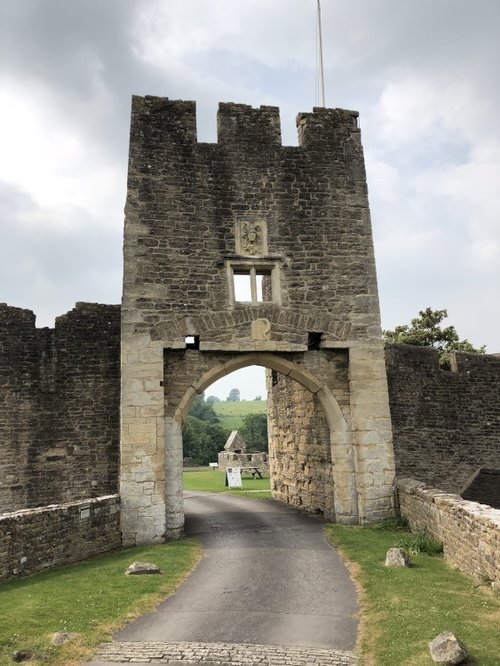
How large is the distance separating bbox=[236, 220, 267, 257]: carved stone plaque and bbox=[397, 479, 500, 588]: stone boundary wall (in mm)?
6409

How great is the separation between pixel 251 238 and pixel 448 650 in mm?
9806

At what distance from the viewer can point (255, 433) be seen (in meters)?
66.6

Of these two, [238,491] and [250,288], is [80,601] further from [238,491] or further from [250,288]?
[238,491]

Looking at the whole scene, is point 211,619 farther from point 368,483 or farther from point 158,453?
point 368,483

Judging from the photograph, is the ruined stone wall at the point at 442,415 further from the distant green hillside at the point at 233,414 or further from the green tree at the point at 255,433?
the distant green hillside at the point at 233,414

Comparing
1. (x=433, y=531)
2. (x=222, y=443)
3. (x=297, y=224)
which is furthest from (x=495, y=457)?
(x=222, y=443)

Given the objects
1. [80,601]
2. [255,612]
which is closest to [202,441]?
[80,601]

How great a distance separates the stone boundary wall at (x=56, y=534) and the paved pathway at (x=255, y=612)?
2059 mm

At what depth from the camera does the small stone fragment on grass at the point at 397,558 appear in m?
8.86

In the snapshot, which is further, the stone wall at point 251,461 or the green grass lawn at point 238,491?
the stone wall at point 251,461

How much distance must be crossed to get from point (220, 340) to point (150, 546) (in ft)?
15.2

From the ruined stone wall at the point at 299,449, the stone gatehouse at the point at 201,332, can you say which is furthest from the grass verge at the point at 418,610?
the ruined stone wall at the point at 299,449

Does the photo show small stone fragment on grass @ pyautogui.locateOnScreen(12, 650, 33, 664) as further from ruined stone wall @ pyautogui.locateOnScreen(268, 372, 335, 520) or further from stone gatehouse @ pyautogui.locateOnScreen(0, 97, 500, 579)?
ruined stone wall @ pyautogui.locateOnScreen(268, 372, 335, 520)

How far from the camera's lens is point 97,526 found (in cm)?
1060
